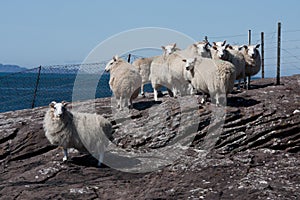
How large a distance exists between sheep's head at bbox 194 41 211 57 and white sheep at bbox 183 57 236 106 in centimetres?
211

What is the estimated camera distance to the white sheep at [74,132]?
10.4 m

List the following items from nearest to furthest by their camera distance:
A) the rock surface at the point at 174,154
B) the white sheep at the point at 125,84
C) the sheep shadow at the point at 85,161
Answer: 1. the rock surface at the point at 174,154
2. the sheep shadow at the point at 85,161
3. the white sheep at the point at 125,84

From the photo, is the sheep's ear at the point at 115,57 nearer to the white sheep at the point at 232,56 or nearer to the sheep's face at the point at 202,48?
the sheep's face at the point at 202,48

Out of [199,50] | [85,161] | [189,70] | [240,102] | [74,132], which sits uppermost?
[199,50]

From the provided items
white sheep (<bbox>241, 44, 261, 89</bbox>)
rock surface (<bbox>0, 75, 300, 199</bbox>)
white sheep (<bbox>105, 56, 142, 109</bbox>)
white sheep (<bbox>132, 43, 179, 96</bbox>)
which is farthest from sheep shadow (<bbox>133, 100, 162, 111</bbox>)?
white sheep (<bbox>241, 44, 261, 89</bbox>)

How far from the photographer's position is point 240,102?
1239 cm

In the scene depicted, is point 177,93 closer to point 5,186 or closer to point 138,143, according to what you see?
point 138,143

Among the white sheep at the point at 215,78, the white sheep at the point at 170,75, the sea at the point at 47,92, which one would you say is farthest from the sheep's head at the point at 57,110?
the sea at the point at 47,92

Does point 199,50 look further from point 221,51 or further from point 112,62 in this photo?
point 112,62

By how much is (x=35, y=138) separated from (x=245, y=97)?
17.2 ft

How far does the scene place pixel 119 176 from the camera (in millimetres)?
9430

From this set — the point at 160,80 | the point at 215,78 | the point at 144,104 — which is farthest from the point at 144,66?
the point at 215,78

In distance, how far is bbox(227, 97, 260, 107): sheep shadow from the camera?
39.8 ft

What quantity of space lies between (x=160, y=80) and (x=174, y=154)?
440 cm
